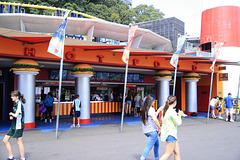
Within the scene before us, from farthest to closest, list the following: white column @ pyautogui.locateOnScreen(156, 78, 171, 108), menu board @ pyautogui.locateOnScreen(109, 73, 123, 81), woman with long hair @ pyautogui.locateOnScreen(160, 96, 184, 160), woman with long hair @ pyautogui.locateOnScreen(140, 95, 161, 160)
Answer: menu board @ pyautogui.locateOnScreen(109, 73, 123, 81) → white column @ pyautogui.locateOnScreen(156, 78, 171, 108) → woman with long hair @ pyautogui.locateOnScreen(140, 95, 161, 160) → woman with long hair @ pyautogui.locateOnScreen(160, 96, 184, 160)

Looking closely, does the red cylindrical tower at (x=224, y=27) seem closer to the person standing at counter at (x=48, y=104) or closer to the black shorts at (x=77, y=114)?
the black shorts at (x=77, y=114)

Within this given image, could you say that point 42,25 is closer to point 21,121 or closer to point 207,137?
point 21,121

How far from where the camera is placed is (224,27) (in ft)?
70.2

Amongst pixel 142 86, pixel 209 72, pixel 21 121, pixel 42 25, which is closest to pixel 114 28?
pixel 42 25

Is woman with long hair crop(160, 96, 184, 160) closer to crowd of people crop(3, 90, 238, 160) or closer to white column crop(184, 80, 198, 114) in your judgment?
crowd of people crop(3, 90, 238, 160)

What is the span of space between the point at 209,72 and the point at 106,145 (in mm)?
13308

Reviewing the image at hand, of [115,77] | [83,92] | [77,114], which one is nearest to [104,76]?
[115,77]

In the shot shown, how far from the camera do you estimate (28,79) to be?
10.2 m

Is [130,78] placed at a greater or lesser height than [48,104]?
greater

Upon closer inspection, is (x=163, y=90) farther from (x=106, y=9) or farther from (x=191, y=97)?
(x=106, y=9)

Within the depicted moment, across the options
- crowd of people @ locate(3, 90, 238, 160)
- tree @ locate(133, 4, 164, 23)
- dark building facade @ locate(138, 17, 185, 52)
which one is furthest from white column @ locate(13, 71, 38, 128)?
tree @ locate(133, 4, 164, 23)

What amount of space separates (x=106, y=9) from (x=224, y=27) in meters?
16.5

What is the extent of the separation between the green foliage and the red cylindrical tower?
13650 mm

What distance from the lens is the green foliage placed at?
2698 cm
